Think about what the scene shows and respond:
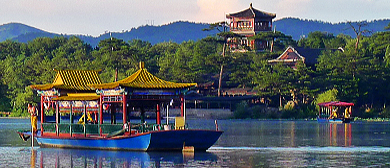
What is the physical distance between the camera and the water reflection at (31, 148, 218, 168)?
35469mm

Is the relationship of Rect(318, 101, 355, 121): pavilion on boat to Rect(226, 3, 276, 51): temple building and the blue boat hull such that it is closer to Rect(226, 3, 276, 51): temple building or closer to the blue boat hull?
Rect(226, 3, 276, 51): temple building

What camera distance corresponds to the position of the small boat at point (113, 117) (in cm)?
4025

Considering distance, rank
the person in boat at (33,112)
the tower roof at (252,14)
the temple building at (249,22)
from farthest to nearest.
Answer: the tower roof at (252,14), the temple building at (249,22), the person in boat at (33,112)

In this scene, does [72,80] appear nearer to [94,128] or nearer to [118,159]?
[94,128]

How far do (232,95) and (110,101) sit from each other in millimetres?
69129

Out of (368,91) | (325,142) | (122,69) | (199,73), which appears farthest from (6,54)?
(325,142)

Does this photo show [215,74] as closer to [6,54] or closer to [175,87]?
[6,54]

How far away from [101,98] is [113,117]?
2011 millimetres

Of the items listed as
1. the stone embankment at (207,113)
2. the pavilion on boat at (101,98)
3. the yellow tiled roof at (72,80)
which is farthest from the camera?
the stone embankment at (207,113)

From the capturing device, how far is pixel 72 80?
46094 mm

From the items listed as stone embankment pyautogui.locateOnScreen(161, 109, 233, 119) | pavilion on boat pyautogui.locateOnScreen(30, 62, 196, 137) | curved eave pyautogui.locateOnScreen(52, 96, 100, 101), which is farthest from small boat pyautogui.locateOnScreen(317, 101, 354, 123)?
curved eave pyautogui.locateOnScreen(52, 96, 100, 101)

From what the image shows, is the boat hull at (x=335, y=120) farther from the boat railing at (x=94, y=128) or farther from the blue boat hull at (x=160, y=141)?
the blue boat hull at (x=160, y=141)

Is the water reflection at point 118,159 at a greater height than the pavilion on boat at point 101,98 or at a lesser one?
lesser

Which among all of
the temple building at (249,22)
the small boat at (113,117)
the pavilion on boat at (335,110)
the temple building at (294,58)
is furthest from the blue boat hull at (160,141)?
the temple building at (249,22)
